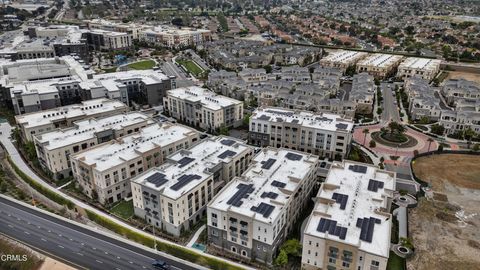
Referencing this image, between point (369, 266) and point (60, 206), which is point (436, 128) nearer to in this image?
point (369, 266)

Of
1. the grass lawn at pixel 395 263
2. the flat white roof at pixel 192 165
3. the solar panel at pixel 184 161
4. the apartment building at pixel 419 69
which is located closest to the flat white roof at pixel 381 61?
the apartment building at pixel 419 69

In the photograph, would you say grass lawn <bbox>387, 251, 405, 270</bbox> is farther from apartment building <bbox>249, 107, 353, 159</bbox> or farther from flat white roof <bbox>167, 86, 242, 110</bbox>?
flat white roof <bbox>167, 86, 242, 110</bbox>

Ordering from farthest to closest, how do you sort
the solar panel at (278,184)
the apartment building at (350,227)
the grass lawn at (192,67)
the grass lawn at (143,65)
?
the grass lawn at (143,65)
the grass lawn at (192,67)
the solar panel at (278,184)
the apartment building at (350,227)

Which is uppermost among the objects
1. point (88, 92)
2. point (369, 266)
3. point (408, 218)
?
point (88, 92)

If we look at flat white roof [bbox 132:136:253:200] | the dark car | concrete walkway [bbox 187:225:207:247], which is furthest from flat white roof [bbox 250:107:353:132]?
the dark car

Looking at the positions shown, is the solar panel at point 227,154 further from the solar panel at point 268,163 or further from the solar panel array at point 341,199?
the solar panel array at point 341,199

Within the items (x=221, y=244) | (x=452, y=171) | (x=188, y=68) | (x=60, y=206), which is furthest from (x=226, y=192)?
(x=188, y=68)
